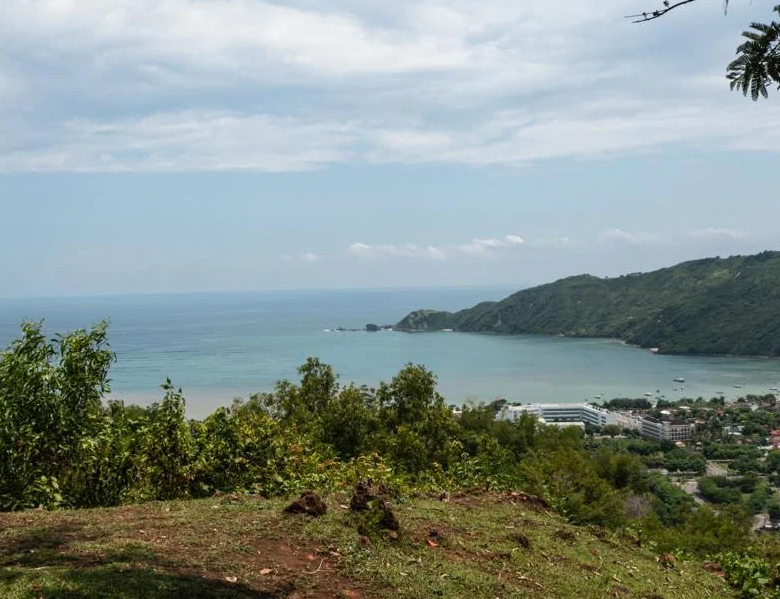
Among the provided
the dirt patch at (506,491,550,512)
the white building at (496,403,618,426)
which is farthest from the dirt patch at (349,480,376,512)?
the white building at (496,403,618,426)

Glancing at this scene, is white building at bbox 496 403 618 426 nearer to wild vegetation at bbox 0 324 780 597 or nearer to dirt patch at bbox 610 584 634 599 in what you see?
wild vegetation at bbox 0 324 780 597

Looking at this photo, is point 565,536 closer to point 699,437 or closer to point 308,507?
point 308,507

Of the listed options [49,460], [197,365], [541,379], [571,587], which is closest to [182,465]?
[49,460]

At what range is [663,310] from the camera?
129875mm

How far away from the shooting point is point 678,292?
145 meters

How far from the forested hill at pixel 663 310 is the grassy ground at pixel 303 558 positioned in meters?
116

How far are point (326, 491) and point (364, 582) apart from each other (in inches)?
113

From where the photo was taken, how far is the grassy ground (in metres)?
4.48

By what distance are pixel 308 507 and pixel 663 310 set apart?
5306 inches

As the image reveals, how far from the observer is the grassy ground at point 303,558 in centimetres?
448

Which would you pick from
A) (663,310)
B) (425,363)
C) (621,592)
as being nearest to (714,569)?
(621,592)

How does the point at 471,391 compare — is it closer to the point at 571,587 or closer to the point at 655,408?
the point at 655,408

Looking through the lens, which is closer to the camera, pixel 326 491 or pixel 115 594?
pixel 115 594

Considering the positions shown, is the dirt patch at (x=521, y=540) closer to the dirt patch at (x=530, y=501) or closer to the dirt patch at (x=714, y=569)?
the dirt patch at (x=530, y=501)
